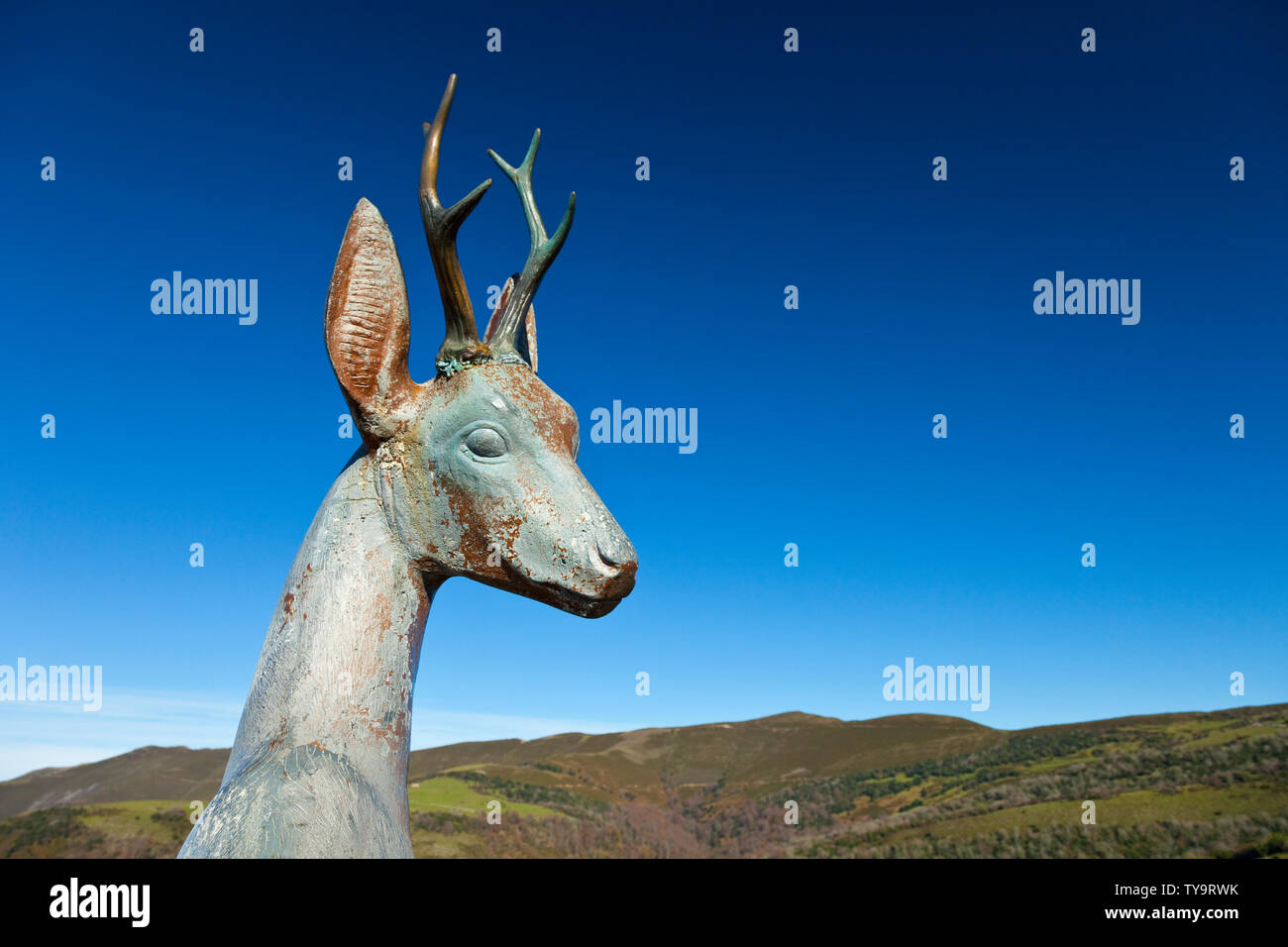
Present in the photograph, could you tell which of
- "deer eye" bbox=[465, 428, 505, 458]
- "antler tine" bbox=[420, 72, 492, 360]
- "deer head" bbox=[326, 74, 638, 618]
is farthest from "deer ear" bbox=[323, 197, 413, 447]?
"deer eye" bbox=[465, 428, 505, 458]

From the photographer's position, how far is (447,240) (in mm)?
4023

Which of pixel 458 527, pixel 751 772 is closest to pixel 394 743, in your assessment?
pixel 458 527

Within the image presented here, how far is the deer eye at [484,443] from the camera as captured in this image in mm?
3961

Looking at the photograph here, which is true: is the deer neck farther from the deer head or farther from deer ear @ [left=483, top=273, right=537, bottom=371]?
deer ear @ [left=483, top=273, right=537, bottom=371]

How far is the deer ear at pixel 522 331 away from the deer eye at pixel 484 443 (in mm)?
665

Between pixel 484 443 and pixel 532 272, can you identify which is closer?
pixel 484 443

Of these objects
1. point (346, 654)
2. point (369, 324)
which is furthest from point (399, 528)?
point (369, 324)

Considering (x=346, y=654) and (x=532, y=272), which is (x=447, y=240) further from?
(x=346, y=654)

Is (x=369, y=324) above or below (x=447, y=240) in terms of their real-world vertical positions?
below

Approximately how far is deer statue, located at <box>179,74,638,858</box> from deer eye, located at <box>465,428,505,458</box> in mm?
11

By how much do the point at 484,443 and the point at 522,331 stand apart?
40.1 inches

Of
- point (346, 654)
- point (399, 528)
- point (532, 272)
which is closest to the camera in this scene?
point (346, 654)

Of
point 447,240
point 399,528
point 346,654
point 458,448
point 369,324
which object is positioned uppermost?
point 447,240
